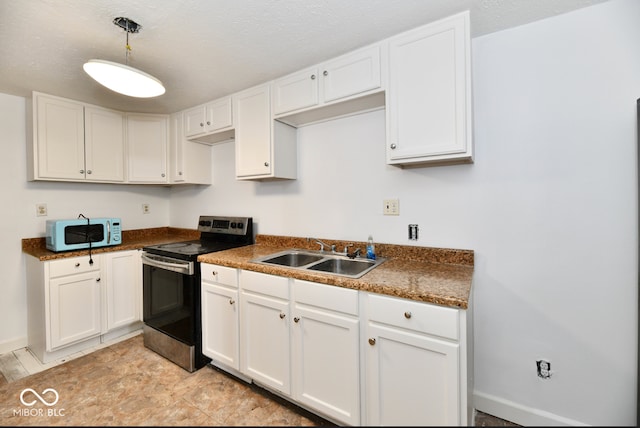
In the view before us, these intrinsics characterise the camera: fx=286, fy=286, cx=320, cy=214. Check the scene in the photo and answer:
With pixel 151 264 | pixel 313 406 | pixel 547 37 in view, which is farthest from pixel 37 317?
pixel 547 37

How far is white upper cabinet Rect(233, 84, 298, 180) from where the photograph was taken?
86.3 inches

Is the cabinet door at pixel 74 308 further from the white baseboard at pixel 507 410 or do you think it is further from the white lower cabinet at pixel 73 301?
the white baseboard at pixel 507 410

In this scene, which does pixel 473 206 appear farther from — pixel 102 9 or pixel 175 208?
pixel 175 208

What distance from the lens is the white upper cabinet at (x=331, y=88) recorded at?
5.65 feet

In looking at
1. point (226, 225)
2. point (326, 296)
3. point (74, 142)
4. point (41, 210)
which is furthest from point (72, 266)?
point (326, 296)

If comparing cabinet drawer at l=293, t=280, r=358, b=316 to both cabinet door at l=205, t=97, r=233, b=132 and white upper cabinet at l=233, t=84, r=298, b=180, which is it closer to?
white upper cabinet at l=233, t=84, r=298, b=180

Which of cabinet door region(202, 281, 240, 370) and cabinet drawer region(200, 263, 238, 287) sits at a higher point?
cabinet drawer region(200, 263, 238, 287)

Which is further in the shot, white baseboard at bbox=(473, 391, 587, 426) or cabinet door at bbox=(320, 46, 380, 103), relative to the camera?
cabinet door at bbox=(320, 46, 380, 103)

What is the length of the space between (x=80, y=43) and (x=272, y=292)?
1829mm

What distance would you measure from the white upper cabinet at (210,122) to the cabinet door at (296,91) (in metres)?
0.54

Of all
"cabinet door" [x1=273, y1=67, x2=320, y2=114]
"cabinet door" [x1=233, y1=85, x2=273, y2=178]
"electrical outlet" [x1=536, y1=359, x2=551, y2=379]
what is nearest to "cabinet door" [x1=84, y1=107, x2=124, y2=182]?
"cabinet door" [x1=233, y1=85, x2=273, y2=178]

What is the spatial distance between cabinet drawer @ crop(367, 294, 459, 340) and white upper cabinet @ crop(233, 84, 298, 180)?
1.29m

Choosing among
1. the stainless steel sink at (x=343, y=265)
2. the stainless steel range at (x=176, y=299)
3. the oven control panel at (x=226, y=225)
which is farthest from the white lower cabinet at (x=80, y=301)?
the stainless steel sink at (x=343, y=265)

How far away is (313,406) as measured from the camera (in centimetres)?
154
